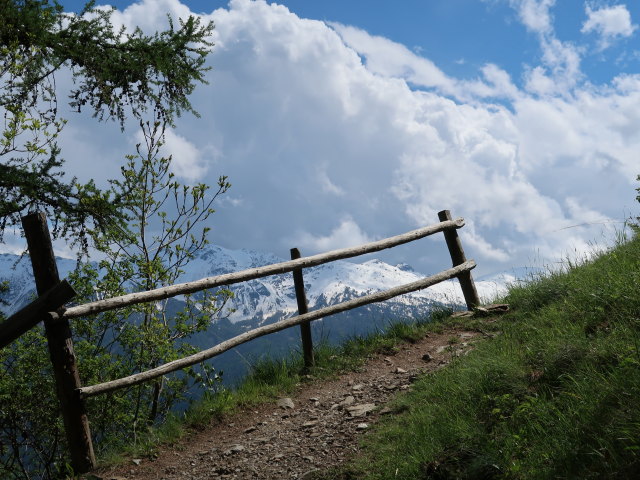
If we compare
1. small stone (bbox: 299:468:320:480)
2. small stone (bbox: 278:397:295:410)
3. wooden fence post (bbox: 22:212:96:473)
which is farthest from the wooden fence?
small stone (bbox: 299:468:320:480)

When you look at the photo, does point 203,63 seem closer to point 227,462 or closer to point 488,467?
point 227,462

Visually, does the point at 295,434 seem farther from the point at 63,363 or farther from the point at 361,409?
the point at 63,363

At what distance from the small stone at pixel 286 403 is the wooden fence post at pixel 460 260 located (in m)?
3.75

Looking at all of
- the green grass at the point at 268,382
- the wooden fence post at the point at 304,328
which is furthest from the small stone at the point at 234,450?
the wooden fence post at the point at 304,328

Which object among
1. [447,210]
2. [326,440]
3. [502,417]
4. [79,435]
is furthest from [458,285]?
[79,435]

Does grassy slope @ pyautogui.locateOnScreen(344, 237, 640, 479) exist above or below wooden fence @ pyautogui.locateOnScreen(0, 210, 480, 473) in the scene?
below

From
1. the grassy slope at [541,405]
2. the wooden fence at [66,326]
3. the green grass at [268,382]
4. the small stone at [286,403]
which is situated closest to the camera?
the grassy slope at [541,405]

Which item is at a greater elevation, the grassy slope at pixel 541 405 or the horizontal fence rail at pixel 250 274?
the horizontal fence rail at pixel 250 274

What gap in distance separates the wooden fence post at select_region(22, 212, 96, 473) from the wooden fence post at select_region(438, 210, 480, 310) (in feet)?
19.6

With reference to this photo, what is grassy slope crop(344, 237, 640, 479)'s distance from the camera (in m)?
3.28

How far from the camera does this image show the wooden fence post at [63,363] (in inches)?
218

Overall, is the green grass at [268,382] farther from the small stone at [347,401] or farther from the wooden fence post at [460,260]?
the small stone at [347,401]

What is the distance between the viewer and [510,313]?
7.86 metres

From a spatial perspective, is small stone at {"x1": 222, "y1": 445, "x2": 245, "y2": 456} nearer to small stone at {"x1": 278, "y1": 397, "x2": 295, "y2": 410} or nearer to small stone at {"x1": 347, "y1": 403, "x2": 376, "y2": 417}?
small stone at {"x1": 278, "y1": 397, "x2": 295, "y2": 410}
